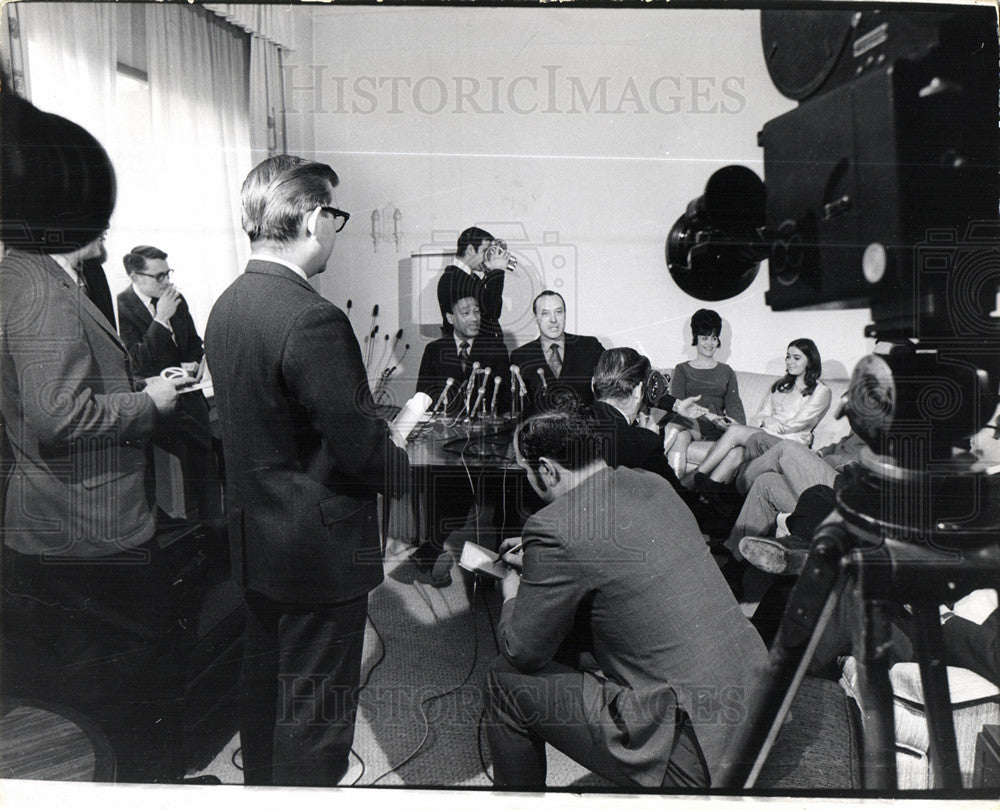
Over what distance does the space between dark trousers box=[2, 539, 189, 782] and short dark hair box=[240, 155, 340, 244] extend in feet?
2.81

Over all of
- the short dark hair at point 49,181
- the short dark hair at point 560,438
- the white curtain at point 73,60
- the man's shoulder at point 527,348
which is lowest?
the short dark hair at point 560,438

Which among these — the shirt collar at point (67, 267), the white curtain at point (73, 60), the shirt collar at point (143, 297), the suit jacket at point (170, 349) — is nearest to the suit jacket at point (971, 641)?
the suit jacket at point (170, 349)

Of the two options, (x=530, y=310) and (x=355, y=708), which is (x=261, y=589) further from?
(x=530, y=310)

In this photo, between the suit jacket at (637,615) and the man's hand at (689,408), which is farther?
the man's hand at (689,408)

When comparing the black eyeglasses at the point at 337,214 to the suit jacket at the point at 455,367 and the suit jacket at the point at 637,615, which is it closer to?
the suit jacket at the point at 455,367

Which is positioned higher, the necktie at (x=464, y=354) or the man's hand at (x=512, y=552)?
the necktie at (x=464, y=354)

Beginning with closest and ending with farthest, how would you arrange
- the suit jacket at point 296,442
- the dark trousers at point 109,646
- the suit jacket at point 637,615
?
the suit jacket at point 637,615, the suit jacket at point 296,442, the dark trousers at point 109,646

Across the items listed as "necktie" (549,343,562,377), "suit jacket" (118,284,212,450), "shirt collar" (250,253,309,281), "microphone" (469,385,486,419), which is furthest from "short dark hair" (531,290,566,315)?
"suit jacket" (118,284,212,450)

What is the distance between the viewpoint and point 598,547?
1769 mm

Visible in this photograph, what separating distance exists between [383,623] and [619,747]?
0.65m

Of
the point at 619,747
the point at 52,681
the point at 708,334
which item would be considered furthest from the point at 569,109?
the point at 52,681

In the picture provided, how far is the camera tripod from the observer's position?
6.30 ft

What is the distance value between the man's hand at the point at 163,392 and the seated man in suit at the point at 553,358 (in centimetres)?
85

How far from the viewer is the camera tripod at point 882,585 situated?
6.30 feet
